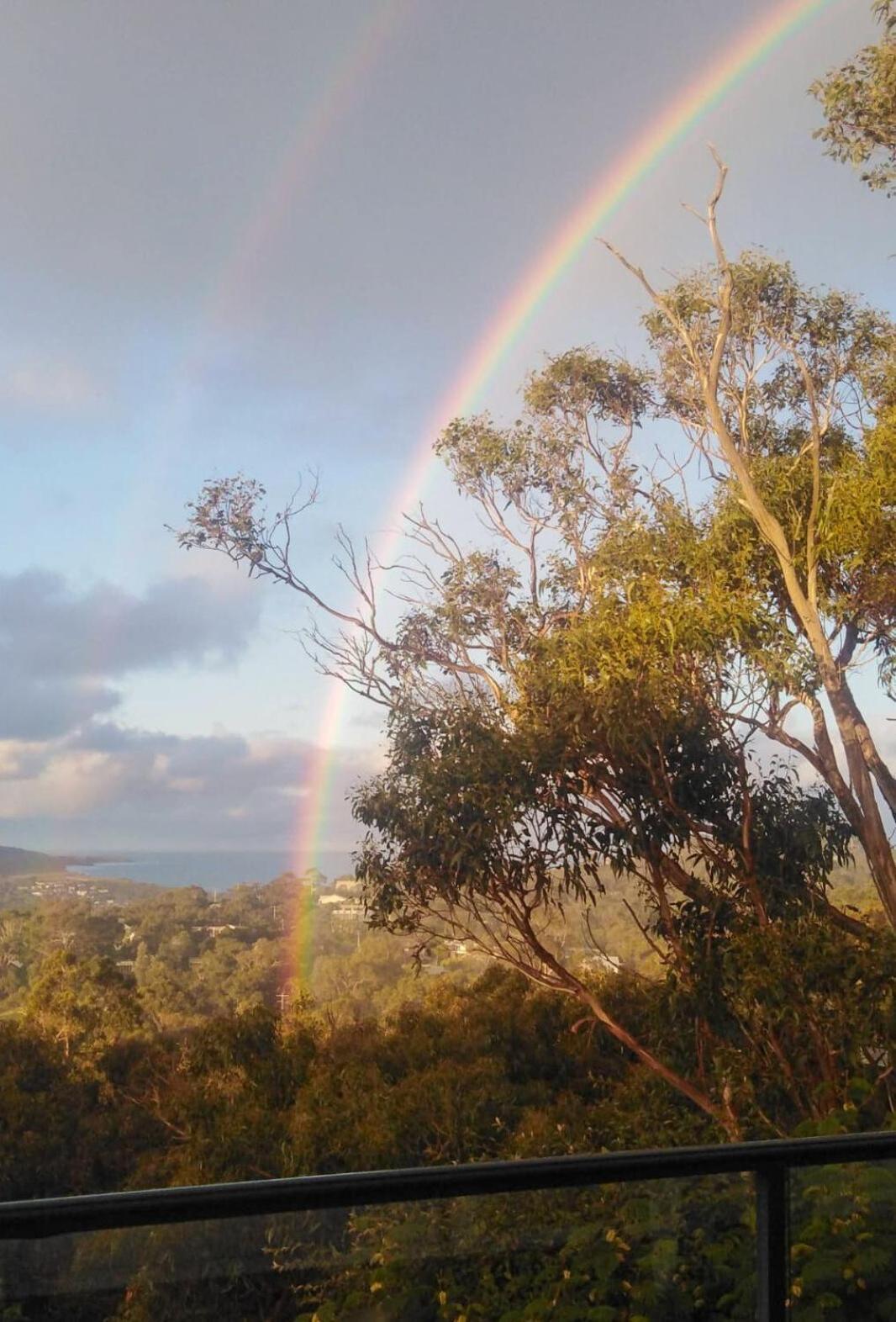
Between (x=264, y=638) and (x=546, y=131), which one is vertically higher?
(x=546, y=131)

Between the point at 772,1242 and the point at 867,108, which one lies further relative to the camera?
the point at 867,108

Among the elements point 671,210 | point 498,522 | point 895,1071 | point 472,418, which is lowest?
point 895,1071

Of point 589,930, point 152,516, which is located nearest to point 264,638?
point 152,516

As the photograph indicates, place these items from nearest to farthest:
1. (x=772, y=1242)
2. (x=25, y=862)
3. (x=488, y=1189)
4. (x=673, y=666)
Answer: (x=488, y=1189), (x=772, y=1242), (x=673, y=666), (x=25, y=862)

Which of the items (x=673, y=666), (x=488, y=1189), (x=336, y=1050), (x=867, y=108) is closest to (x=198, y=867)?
(x=336, y=1050)

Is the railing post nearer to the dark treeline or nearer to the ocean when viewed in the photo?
the dark treeline

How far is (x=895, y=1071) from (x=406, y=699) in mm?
2555

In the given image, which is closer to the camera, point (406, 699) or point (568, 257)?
point (406, 699)

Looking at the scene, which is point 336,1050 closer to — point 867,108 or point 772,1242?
point 772,1242

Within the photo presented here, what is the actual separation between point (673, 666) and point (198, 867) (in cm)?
245

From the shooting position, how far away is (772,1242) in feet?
3.68

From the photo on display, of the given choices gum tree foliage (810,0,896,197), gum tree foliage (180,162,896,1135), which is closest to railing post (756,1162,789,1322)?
gum tree foliage (180,162,896,1135)

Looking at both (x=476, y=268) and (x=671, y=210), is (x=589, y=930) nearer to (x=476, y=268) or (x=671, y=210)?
(x=671, y=210)

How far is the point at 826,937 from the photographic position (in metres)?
4.36
